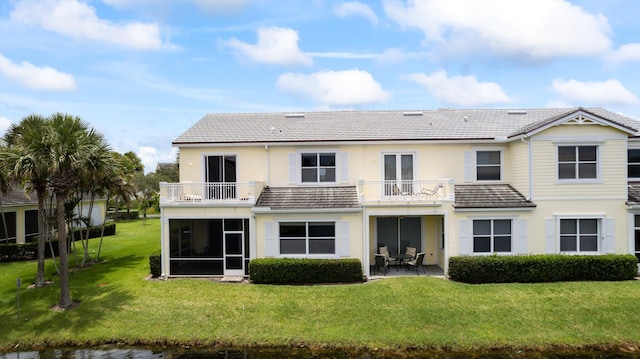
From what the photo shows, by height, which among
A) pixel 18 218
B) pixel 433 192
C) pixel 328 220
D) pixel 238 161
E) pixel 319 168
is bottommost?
pixel 18 218

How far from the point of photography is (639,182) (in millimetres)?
20312

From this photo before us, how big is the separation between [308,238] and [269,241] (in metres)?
1.81

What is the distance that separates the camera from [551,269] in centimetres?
1720

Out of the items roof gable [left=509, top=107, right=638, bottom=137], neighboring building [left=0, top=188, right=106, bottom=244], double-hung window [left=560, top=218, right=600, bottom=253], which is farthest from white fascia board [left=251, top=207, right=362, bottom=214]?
neighboring building [left=0, top=188, right=106, bottom=244]

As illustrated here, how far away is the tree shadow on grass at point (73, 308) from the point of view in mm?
13789

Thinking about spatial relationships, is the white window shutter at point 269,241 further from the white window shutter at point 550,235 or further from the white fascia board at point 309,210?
the white window shutter at point 550,235

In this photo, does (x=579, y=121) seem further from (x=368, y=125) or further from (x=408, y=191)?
(x=368, y=125)

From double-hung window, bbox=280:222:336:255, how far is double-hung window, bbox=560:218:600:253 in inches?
415

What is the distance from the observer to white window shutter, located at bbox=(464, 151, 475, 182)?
21.1m

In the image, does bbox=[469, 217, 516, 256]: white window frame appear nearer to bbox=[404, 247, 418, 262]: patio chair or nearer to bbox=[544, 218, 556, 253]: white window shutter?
bbox=[544, 218, 556, 253]: white window shutter

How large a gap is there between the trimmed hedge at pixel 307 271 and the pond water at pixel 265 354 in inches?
218

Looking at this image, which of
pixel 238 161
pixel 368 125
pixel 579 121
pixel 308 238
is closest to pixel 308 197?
pixel 308 238

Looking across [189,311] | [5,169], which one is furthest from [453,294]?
[5,169]

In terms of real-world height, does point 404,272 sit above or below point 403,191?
below
